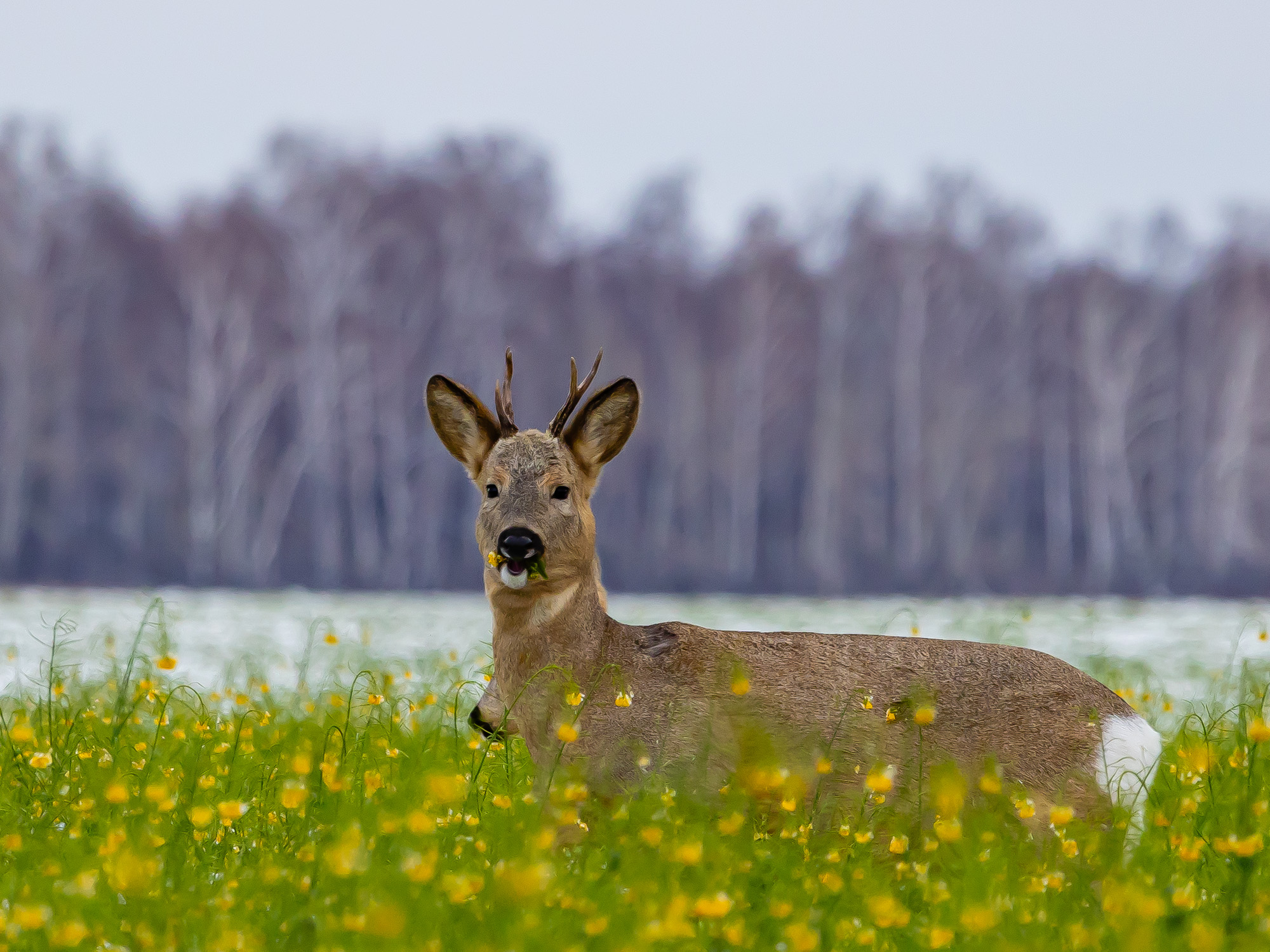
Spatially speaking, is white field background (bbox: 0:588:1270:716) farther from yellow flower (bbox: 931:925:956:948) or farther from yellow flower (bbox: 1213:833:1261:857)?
yellow flower (bbox: 931:925:956:948)

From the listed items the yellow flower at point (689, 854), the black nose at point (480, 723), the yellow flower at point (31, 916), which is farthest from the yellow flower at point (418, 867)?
the black nose at point (480, 723)

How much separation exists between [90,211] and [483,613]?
14339 millimetres

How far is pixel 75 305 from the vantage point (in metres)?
24.1

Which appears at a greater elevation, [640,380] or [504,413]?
[640,380]

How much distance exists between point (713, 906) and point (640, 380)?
23.6 meters

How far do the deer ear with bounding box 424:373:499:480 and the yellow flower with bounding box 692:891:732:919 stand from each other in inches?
80.2

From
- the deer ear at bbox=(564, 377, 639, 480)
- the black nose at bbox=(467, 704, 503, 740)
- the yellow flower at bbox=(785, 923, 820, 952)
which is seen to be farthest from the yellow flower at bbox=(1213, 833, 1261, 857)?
the black nose at bbox=(467, 704, 503, 740)

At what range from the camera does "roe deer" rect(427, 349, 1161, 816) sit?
378 centimetres

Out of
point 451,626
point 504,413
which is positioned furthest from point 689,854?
point 451,626

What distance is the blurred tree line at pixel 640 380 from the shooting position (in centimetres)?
2367

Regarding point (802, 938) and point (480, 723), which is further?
point (480, 723)

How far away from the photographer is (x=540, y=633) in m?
4.08

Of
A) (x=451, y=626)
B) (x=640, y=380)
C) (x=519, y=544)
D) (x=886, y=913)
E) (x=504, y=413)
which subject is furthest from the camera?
(x=640, y=380)

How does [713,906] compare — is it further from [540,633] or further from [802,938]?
[540,633]
